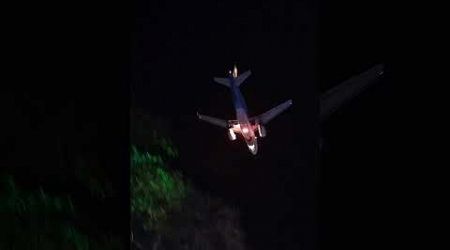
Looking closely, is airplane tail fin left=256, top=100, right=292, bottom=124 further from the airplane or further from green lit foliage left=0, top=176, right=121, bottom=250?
green lit foliage left=0, top=176, right=121, bottom=250

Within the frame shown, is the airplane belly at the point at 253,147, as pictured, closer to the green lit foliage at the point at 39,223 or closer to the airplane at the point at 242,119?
the airplane at the point at 242,119

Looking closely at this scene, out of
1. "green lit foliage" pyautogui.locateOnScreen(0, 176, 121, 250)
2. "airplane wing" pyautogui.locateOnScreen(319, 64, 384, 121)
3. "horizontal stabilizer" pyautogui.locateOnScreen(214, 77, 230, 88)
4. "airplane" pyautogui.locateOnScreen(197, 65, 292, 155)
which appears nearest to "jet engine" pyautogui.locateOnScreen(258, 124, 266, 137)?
"airplane" pyautogui.locateOnScreen(197, 65, 292, 155)

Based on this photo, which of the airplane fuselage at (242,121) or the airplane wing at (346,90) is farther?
the airplane wing at (346,90)

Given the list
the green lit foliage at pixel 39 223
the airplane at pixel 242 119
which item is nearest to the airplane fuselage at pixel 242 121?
the airplane at pixel 242 119

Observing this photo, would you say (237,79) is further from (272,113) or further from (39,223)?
(39,223)

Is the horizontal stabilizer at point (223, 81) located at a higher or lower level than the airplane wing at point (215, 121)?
higher

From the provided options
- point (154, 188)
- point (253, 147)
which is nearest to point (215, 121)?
point (253, 147)

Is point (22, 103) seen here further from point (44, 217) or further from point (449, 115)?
point (449, 115)
